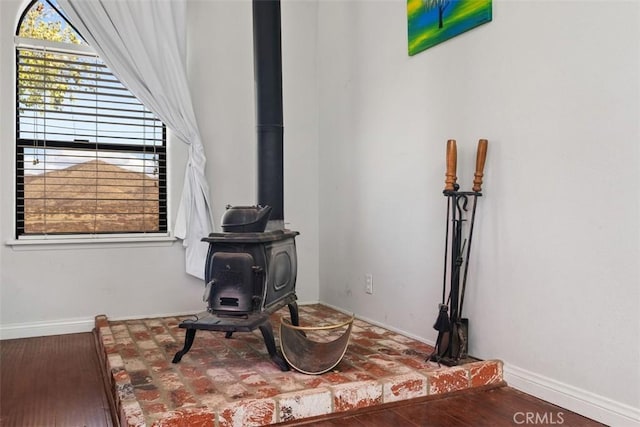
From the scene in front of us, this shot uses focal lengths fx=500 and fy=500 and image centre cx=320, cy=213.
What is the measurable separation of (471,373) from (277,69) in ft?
6.33

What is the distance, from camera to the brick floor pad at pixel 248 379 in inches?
71.6

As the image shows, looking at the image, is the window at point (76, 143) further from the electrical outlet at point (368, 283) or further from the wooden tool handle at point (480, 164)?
the wooden tool handle at point (480, 164)

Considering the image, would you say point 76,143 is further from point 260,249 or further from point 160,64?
point 260,249

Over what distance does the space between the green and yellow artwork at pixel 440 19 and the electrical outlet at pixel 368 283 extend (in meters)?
1.43

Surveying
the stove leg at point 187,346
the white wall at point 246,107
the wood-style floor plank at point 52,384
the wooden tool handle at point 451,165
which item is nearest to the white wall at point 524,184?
the wooden tool handle at point 451,165

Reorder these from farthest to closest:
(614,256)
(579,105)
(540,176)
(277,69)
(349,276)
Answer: (349,276) → (277,69) → (540,176) → (579,105) → (614,256)

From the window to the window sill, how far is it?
8cm

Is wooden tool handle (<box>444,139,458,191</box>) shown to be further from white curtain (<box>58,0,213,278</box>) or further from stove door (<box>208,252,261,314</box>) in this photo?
white curtain (<box>58,0,213,278</box>)

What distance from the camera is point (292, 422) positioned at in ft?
6.19

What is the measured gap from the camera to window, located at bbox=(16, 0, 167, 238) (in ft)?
10.5

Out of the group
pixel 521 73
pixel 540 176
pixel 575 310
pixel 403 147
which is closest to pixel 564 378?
pixel 575 310

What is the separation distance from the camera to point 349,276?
11.7 feet

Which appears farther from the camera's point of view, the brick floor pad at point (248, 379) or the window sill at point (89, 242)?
the window sill at point (89, 242)

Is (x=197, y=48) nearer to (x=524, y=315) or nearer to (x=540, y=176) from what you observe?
(x=540, y=176)
